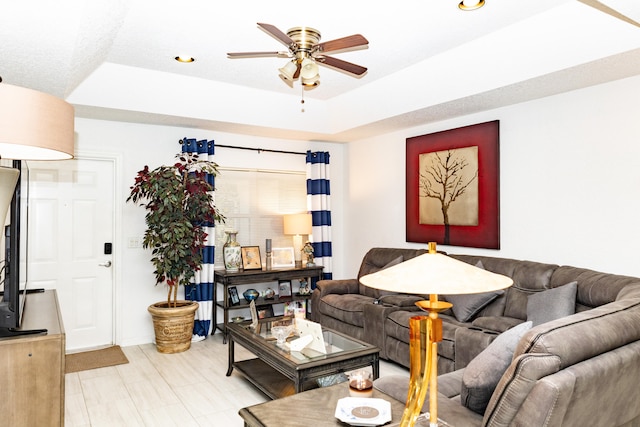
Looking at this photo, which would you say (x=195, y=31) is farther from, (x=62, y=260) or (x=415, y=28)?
(x=62, y=260)

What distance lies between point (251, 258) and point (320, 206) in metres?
1.16

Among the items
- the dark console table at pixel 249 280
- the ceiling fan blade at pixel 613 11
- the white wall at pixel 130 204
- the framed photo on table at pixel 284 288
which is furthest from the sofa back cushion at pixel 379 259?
the ceiling fan blade at pixel 613 11

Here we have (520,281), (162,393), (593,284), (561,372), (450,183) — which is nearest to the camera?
(561,372)

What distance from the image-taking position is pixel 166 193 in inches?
165

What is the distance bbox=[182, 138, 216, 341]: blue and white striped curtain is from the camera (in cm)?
483

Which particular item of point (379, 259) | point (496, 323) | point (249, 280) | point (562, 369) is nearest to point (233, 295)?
point (249, 280)

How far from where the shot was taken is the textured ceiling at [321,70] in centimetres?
271

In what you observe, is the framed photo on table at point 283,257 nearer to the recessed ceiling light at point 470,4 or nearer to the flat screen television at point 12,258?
the flat screen television at point 12,258

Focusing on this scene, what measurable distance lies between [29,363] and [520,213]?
3709mm

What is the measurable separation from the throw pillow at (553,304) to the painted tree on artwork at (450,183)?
48.8 inches

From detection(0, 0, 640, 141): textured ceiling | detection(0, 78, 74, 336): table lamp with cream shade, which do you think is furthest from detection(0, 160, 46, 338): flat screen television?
detection(0, 0, 640, 141): textured ceiling

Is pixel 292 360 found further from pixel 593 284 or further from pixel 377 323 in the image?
pixel 593 284

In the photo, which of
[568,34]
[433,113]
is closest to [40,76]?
[433,113]

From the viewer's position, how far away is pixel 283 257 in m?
5.42
